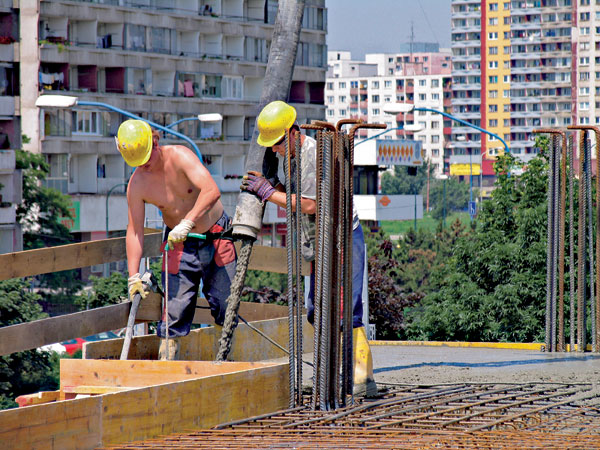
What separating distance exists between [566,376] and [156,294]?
121 inches

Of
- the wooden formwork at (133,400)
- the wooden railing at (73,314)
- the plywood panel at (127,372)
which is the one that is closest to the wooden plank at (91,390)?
the wooden formwork at (133,400)

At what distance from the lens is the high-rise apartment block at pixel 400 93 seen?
547 ft

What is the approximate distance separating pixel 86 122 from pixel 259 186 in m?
55.5

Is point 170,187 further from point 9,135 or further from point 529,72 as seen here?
point 529,72

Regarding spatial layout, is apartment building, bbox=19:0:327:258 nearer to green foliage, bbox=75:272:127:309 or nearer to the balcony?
the balcony

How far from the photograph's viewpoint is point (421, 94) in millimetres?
170125

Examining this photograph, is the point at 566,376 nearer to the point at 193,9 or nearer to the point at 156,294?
the point at 156,294

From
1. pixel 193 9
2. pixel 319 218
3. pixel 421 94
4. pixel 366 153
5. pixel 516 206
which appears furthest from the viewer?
pixel 421 94

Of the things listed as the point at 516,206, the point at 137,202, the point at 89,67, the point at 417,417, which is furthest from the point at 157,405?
the point at 89,67

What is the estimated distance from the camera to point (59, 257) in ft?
26.2

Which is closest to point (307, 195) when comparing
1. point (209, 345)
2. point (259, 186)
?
point (259, 186)

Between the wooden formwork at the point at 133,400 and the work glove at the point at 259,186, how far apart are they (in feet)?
3.57

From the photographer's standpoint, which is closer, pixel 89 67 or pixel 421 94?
pixel 89 67

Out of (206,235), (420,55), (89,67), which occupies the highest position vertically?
(420,55)
